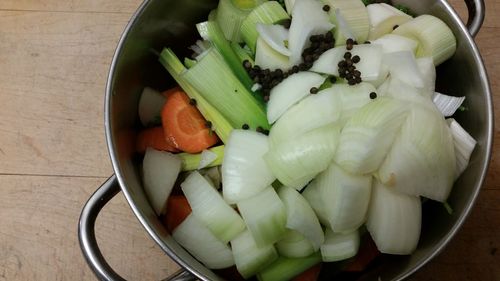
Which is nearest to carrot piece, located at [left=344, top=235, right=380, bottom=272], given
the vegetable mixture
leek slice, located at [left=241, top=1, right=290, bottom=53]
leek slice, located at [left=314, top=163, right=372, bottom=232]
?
the vegetable mixture

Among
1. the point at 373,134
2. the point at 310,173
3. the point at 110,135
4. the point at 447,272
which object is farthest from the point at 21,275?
the point at 447,272

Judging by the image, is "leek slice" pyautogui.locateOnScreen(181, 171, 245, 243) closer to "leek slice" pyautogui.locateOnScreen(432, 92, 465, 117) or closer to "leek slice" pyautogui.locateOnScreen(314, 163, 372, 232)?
"leek slice" pyautogui.locateOnScreen(314, 163, 372, 232)

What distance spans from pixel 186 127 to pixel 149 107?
126mm

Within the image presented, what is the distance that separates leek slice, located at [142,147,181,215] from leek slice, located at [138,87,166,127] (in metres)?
0.11

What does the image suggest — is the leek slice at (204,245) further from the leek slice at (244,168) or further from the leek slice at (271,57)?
the leek slice at (271,57)

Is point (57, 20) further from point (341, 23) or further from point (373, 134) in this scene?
point (373, 134)

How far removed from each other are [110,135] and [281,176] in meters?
0.31

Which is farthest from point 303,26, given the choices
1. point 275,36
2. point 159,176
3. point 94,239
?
point 94,239

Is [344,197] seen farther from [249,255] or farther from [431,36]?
[431,36]

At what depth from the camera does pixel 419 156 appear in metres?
0.82

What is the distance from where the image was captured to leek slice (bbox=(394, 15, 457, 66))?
948 mm

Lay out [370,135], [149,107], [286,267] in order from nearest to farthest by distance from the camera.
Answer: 1. [370,135]
2. [286,267]
3. [149,107]

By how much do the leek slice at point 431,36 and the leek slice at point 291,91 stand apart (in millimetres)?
211

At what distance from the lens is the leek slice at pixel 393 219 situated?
85 cm
